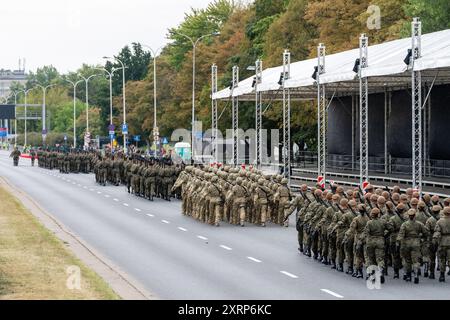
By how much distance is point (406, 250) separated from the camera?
69.8ft

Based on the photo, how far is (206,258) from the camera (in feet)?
82.8

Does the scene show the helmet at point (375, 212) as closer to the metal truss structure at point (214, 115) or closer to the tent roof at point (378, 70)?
the tent roof at point (378, 70)

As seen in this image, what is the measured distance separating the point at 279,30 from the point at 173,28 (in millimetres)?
44570

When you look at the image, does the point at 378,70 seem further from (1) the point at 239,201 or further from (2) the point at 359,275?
(2) the point at 359,275

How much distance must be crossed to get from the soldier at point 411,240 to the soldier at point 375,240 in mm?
371

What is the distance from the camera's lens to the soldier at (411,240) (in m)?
21.2

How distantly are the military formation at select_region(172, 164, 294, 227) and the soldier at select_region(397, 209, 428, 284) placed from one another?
11.0 m

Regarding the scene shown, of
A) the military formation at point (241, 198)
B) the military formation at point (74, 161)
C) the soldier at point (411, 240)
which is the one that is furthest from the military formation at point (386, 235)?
the military formation at point (74, 161)

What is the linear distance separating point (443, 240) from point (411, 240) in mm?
608

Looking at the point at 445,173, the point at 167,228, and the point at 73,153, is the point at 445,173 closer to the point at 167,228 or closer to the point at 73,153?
the point at 167,228

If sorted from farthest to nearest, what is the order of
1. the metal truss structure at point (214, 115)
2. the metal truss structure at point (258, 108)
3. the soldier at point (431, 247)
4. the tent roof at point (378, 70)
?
the metal truss structure at point (214, 115)
the metal truss structure at point (258, 108)
the tent roof at point (378, 70)
the soldier at point (431, 247)

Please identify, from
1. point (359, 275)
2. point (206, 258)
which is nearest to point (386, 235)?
point (359, 275)

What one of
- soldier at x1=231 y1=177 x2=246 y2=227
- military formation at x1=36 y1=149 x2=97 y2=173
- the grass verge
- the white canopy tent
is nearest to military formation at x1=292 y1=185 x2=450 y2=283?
the grass verge

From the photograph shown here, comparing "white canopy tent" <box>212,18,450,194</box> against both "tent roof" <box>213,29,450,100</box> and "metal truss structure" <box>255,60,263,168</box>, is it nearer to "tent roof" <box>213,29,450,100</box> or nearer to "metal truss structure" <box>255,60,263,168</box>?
"tent roof" <box>213,29,450,100</box>
